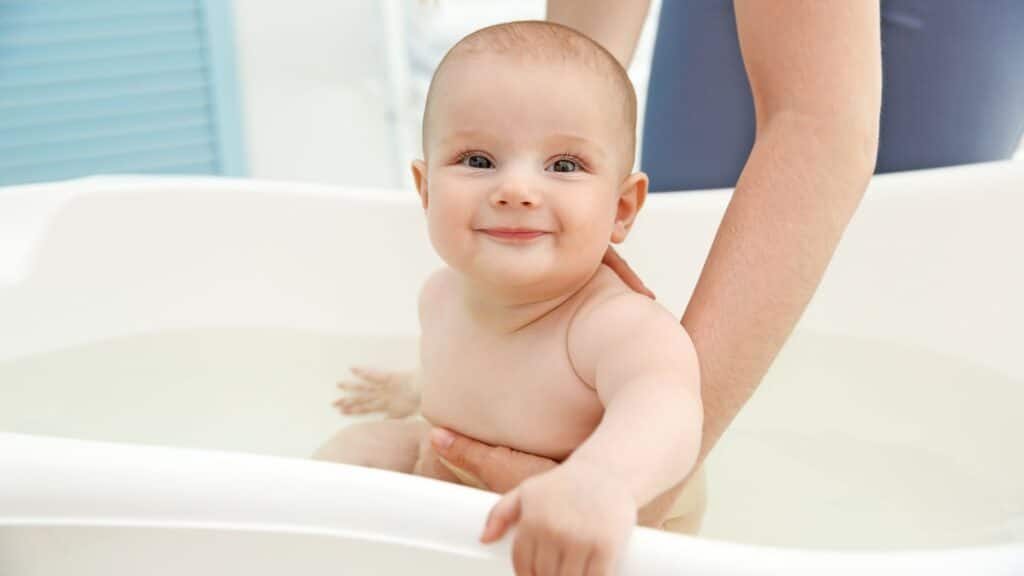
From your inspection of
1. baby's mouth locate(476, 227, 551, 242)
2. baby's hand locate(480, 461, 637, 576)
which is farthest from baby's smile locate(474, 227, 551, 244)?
baby's hand locate(480, 461, 637, 576)

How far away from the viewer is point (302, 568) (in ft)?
2.53

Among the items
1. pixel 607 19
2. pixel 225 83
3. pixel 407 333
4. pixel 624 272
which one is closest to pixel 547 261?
pixel 624 272

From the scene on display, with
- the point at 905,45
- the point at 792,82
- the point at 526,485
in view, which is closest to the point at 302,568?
the point at 526,485

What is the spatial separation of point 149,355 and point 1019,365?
105cm

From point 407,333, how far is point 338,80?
1.28 meters

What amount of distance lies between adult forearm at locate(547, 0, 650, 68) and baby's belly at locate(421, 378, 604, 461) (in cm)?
52

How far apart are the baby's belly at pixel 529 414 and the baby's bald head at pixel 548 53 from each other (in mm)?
186

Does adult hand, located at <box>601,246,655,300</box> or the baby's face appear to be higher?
the baby's face

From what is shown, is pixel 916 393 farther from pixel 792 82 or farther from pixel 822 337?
pixel 792 82

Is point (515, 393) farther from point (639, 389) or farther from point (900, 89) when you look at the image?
point (900, 89)

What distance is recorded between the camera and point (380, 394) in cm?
141

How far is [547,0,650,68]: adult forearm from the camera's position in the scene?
1325 mm

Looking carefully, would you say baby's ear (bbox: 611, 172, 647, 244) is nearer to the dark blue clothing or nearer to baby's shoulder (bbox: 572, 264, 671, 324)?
baby's shoulder (bbox: 572, 264, 671, 324)

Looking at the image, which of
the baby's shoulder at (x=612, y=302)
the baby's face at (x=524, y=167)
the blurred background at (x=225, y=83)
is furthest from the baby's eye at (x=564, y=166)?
the blurred background at (x=225, y=83)
